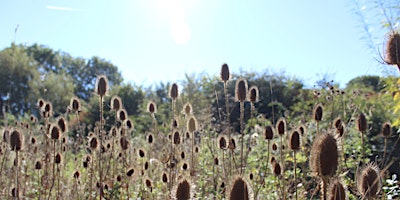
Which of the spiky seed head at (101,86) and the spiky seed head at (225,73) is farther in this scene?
the spiky seed head at (225,73)

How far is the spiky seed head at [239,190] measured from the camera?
151 cm

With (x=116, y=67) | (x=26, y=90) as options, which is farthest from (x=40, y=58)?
(x=26, y=90)

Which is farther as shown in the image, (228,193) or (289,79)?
(289,79)

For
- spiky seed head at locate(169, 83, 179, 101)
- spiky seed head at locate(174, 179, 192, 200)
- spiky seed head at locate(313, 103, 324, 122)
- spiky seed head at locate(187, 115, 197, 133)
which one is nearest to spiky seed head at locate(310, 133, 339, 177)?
spiky seed head at locate(174, 179, 192, 200)

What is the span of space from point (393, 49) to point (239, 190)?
1.01 meters

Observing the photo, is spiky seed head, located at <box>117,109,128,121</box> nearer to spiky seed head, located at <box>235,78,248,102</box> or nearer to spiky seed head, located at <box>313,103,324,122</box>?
spiky seed head, located at <box>235,78,248,102</box>

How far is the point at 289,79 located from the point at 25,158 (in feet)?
49.8

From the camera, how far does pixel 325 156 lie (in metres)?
1.48

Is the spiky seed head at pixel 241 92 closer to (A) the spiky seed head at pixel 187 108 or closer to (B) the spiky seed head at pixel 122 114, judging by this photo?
(A) the spiky seed head at pixel 187 108

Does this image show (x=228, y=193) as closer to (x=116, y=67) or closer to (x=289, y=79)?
(x=289, y=79)

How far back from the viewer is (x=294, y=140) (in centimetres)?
236

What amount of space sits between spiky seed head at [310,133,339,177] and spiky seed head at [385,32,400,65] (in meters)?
0.63

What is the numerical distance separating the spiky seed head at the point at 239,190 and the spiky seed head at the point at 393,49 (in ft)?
3.00

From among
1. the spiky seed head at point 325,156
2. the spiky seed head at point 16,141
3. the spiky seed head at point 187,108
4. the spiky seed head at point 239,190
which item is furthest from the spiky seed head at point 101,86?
the spiky seed head at point 325,156
